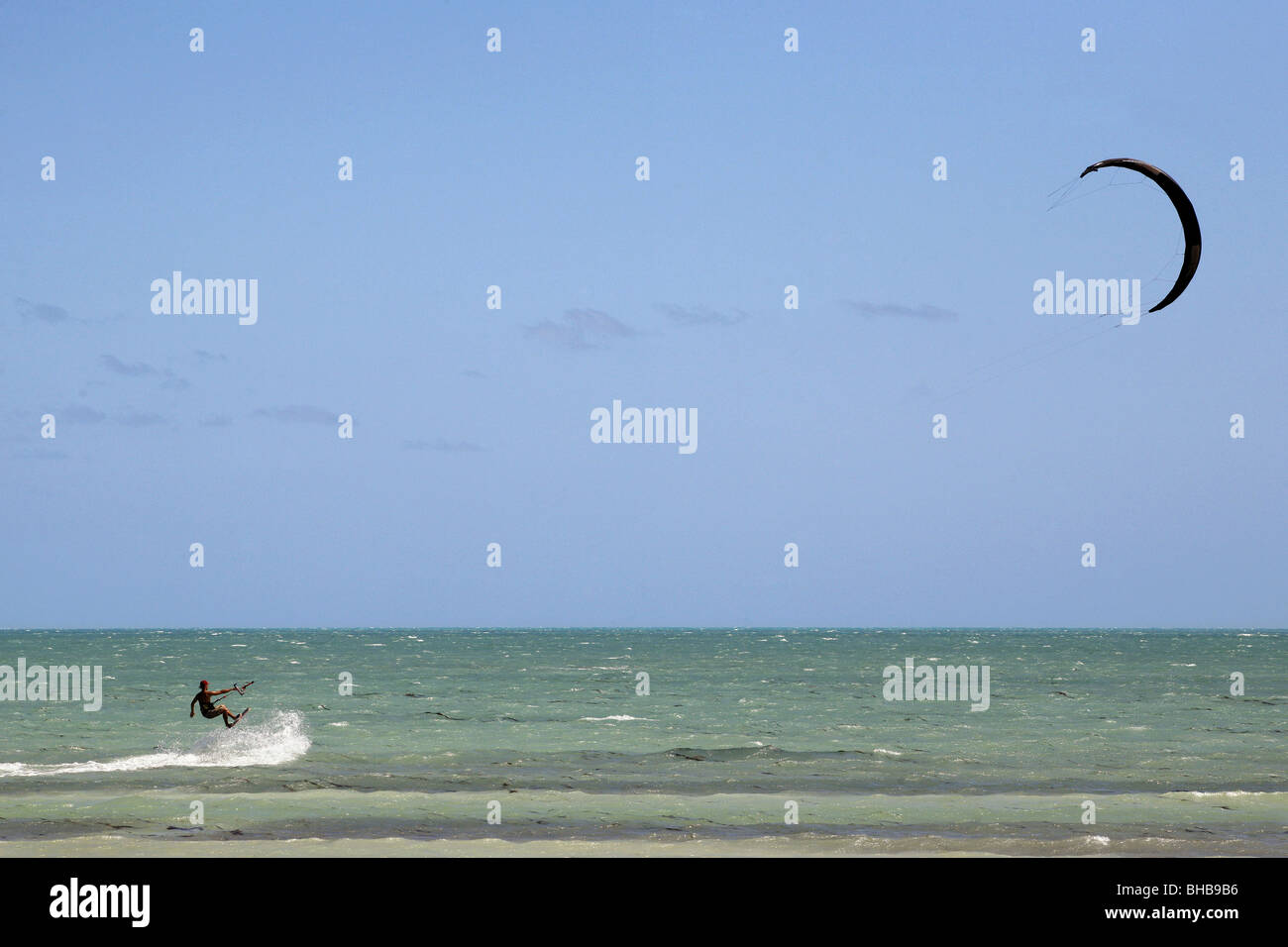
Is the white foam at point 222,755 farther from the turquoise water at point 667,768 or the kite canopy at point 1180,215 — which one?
the kite canopy at point 1180,215

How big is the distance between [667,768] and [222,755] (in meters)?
11.0

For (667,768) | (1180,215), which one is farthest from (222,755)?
(1180,215)

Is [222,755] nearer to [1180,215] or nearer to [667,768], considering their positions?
[667,768]

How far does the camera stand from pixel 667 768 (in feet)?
95.4

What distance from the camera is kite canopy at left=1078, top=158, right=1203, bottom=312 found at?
67.9 ft

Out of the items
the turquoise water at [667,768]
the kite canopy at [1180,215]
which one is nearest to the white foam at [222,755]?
the turquoise water at [667,768]

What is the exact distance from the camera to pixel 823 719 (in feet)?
139

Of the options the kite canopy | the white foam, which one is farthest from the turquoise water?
the kite canopy

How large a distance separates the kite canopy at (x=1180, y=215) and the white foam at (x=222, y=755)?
21.6 metres

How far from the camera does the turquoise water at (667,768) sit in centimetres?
2116

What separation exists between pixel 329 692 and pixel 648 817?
35.5m

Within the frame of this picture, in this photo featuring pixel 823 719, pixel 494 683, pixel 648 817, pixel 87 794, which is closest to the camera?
pixel 648 817

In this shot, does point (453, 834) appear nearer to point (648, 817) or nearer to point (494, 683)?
point (648, 817)
